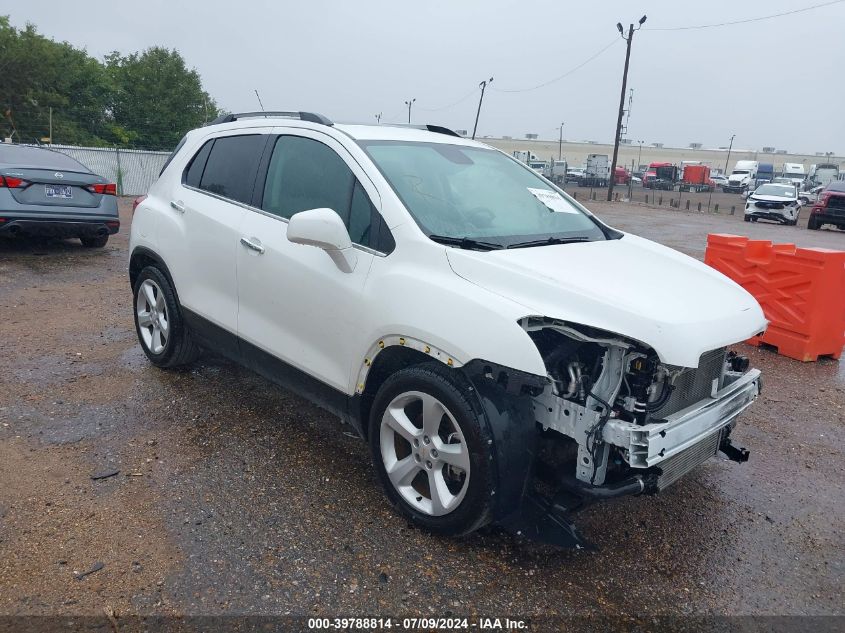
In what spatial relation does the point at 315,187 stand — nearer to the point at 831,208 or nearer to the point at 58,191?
the point at 58,191

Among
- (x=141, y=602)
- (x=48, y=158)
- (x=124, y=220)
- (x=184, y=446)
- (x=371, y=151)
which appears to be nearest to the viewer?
(x=141, y=602)

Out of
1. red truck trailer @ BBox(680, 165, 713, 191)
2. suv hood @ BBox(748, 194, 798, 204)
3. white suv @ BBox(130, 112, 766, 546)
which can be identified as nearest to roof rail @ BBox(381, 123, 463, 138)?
white suv @ BBox(130, 112, 766, 546)

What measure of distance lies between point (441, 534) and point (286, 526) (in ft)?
2.41

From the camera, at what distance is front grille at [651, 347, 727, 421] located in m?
2.91


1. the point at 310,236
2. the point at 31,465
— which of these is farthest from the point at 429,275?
the point at 31,465

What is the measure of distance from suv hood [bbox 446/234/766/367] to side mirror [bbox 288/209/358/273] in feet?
1.78

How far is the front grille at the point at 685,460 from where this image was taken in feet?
9.41

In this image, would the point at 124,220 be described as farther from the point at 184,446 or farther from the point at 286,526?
the point at 286,526

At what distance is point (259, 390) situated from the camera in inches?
187

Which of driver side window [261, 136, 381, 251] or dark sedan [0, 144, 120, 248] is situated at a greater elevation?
driver side window [261, 136, 381, 251]

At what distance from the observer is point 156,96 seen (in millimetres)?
59281

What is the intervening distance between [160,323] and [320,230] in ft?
7.40

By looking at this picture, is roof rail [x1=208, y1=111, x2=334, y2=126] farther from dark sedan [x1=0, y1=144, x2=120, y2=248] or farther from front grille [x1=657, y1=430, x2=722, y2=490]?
dark sedan [x1=0, y1=144, x2=120, y2=248]

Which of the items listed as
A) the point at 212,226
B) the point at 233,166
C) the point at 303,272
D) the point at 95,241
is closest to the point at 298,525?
the point at 303,272
